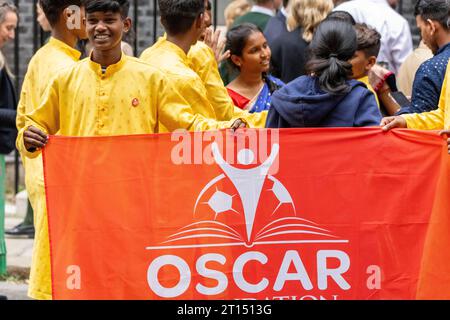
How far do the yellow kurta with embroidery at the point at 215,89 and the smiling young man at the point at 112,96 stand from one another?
2.66 feet

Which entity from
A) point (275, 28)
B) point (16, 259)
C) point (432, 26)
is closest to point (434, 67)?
point (432, 26)

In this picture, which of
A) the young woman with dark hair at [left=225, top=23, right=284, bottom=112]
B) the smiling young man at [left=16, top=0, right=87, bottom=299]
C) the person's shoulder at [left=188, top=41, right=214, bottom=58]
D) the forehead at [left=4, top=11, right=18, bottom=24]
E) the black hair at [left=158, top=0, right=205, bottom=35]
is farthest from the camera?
the forehead at [left=4, top=11, right=18, bottom=24]

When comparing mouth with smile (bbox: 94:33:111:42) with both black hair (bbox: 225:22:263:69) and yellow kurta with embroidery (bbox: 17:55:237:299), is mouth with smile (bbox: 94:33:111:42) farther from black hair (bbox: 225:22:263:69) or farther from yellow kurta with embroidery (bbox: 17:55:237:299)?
black hair (bbox: 225:22:263:69)

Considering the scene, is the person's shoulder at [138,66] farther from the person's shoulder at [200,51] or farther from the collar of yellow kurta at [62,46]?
the person's shoulder at [200,51]

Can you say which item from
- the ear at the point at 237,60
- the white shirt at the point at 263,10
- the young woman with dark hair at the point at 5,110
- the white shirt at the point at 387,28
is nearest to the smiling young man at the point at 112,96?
the ear at the point at 237,60

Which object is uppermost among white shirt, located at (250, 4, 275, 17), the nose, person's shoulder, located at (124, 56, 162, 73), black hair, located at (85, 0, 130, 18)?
black hair, located at (85, 0, 130, 18)

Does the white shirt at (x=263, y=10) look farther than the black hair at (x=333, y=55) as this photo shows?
Yes

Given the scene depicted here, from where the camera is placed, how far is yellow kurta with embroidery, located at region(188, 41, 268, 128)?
7.48 metres

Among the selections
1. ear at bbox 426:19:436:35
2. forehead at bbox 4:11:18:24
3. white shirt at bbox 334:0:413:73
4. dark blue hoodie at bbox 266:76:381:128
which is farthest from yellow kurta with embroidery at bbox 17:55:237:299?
white shirt at bbox 334:0:413:73

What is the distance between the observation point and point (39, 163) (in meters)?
7.20

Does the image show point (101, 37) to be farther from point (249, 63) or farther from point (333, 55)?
point (249, 63)

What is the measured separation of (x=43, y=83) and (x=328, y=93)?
163cm

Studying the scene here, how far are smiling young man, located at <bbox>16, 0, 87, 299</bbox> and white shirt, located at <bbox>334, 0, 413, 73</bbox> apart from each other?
2701 mm

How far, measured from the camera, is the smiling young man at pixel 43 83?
6.93m
